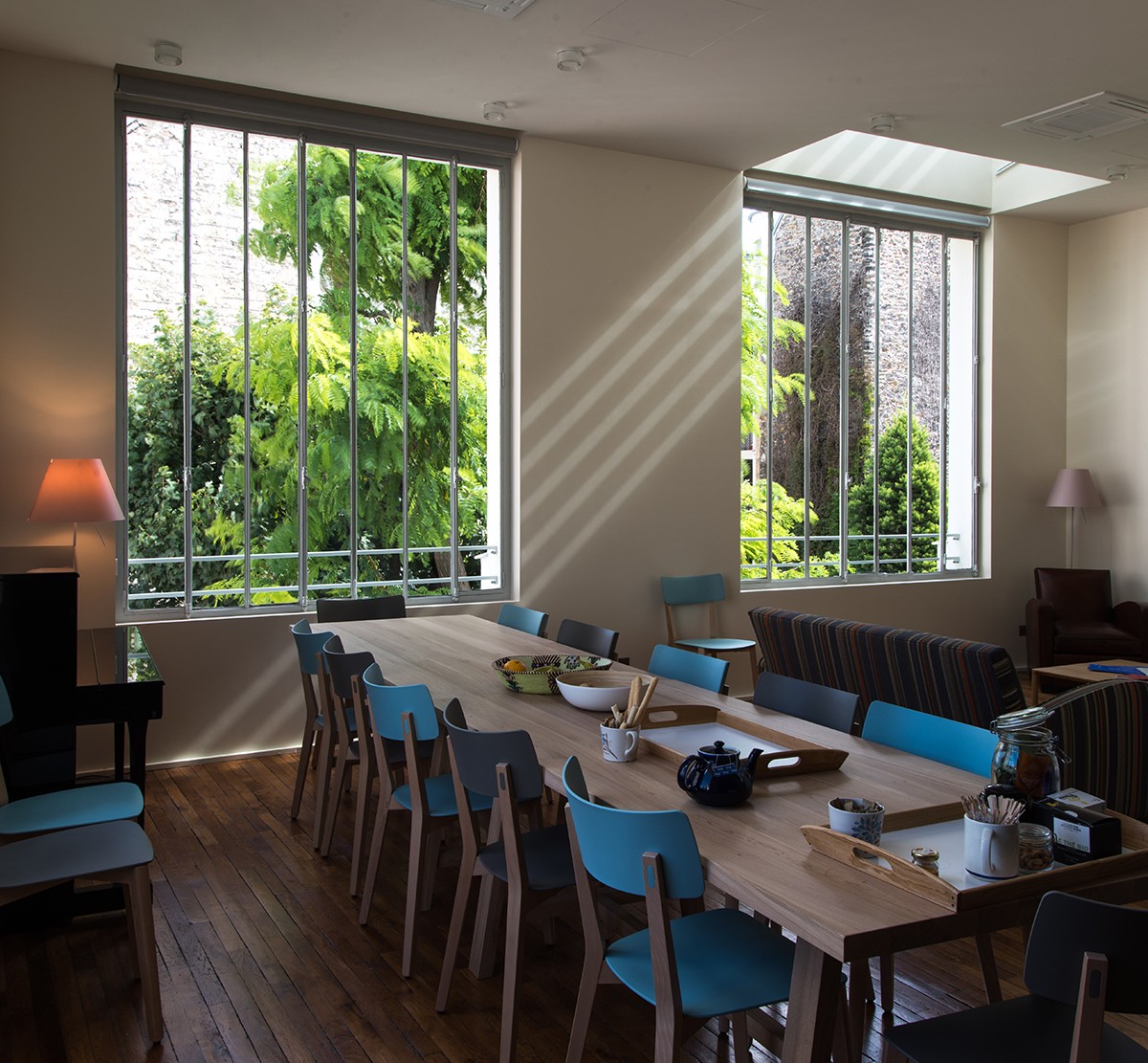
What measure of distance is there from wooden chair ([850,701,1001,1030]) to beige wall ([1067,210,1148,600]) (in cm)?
578

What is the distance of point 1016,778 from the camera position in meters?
1.99

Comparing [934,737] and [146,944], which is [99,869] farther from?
[934,737]

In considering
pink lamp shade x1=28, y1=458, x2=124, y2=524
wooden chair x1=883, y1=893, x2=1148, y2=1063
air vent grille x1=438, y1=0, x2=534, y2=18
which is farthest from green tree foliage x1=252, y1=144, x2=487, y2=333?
wooden chair x1=883, y1=893, x2=1148, y2=1063

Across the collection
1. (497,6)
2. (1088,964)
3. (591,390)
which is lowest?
(1088,964)

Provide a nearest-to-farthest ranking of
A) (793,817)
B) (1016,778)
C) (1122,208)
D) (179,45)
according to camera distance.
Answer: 1. (1016,778)
2. (793,817)
3. (179,45)
4. (1122,208)

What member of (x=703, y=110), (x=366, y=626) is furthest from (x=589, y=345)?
(x=366, y=626)

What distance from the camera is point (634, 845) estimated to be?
191 centimetres

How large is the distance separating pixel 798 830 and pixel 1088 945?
60 cm

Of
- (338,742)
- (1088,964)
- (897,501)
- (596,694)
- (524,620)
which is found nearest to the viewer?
(1088,964)

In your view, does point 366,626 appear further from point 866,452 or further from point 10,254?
point 866,452

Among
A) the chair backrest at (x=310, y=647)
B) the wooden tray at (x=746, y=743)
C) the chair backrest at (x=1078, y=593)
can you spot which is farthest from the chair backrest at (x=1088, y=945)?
the chair backrest at (x=1078, y=593)

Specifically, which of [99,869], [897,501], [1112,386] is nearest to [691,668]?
[99,869]

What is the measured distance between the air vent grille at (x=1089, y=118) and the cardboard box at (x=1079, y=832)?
469 centimetres

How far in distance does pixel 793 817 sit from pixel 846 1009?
0.46 m
